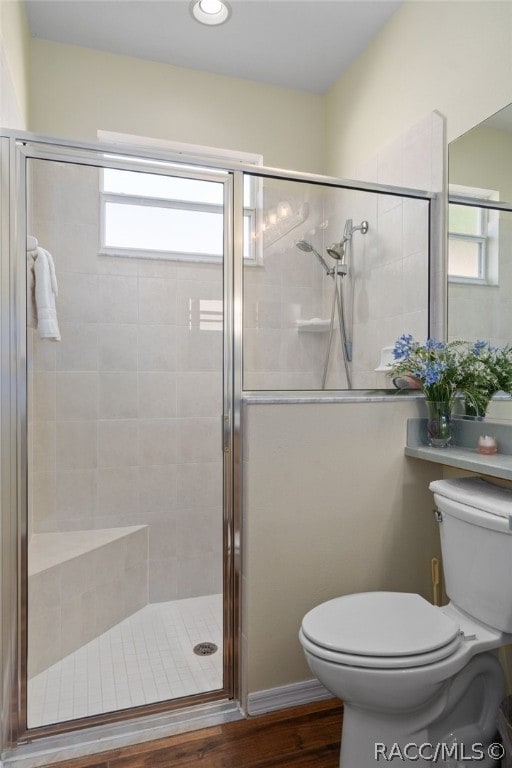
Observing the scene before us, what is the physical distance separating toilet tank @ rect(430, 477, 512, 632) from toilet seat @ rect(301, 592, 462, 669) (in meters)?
0.11

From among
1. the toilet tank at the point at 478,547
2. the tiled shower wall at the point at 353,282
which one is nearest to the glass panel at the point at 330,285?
the tiled shower wall at the point at 353,282

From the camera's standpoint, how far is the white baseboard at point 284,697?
1718 mm

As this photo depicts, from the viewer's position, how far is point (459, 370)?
1.82 meters

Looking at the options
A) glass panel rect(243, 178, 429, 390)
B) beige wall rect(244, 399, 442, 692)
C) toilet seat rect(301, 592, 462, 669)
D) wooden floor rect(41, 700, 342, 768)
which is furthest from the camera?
glass panel rect(243, 178, 429, 390)

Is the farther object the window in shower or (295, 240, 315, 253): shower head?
(295, 240, 315, 253): shower head

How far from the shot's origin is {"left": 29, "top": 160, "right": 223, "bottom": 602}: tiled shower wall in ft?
6.13

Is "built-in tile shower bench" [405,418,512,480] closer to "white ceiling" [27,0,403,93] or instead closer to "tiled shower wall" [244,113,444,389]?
"tiled shower wall" [244,113,444,389]

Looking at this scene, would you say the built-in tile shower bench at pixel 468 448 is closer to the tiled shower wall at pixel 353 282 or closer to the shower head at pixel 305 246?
the tiled shower wall at pixel 353 282

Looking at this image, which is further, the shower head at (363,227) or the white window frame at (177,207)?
the shower head at (363,227)

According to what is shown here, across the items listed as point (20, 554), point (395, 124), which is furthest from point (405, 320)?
point (20, 554)

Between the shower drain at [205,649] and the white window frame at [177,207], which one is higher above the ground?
the white window frame at [177,207]

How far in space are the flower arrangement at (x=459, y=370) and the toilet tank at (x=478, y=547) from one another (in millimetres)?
343

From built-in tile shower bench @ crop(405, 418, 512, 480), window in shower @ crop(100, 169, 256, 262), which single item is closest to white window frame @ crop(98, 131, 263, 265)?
window in shower @ crop(100, 169, 256, 262)

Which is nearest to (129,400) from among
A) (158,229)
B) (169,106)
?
(158,229)
